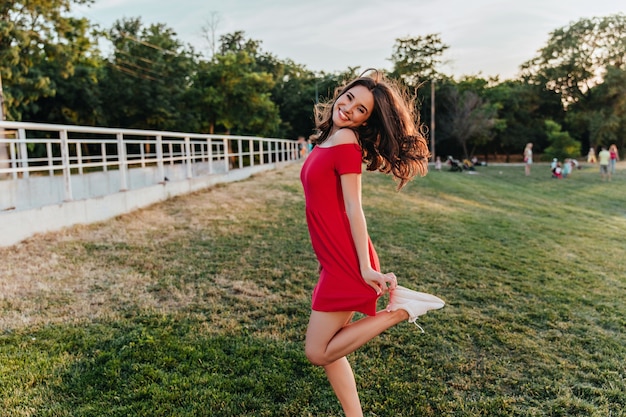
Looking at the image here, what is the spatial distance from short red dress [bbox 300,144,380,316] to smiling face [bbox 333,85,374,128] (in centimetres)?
19

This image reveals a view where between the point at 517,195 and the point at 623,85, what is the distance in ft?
111

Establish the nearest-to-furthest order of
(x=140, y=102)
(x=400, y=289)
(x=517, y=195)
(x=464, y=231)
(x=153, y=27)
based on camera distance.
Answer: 1. (x=400, y=289)
2. (x=464, y=231)
3. (x=517, y=195)
4. (x=140, y=102)
5. (x=153, y=27)

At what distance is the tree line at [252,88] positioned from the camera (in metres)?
20.8

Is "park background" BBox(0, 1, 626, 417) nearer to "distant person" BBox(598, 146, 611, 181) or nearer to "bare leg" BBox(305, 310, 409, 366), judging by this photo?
"bare leg" BBox(305, 310, 409, 366)

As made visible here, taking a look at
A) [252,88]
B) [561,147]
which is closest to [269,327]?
[252,88]

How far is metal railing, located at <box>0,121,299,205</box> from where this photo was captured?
6.67 m

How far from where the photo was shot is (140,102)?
29078 millimetres

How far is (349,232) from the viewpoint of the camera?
2.17 metres

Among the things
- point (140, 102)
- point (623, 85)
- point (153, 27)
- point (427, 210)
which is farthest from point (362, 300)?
point (623, 85)

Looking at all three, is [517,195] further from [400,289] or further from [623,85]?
[623,85]

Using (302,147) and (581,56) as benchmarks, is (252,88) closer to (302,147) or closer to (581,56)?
(302,147)

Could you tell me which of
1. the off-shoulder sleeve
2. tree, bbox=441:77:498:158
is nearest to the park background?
the off-shoulder sleeve

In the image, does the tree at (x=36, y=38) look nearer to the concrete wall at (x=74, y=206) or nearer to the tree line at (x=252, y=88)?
the tree line at (x=252, y=88)

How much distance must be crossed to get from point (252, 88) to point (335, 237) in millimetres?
28389
